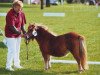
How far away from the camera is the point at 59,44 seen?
1032 centimetres

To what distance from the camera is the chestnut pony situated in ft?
33.1

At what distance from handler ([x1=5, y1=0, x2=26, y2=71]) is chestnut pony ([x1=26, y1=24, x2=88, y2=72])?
1.39 ft

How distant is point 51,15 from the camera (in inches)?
1229

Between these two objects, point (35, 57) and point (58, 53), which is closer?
point (58, 53)

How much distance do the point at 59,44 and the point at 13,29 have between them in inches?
47.6

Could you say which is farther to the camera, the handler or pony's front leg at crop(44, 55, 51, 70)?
pony's front leg at crop(44, 55, 51, 70)

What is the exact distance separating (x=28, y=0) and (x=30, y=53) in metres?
51.3

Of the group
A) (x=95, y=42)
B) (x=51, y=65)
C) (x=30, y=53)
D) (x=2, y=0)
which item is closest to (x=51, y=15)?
(x=95, y=42)

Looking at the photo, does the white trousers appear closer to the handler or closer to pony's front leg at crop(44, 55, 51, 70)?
the handler

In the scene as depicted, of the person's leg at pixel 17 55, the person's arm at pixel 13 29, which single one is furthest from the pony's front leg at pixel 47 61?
the person's arm at pixel 13 29

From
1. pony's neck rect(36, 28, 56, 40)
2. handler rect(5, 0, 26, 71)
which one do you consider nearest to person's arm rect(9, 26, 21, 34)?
handler rect(5, 0, 26, 71)

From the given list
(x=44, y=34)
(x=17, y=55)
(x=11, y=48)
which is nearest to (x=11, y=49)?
(x=11, y=48)

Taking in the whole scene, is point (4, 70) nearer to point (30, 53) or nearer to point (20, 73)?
point (20, 73)

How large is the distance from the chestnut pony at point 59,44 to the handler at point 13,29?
1.39ft
